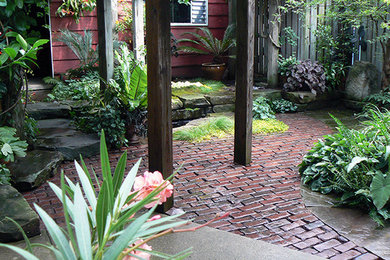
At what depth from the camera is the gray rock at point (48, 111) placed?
6379mm

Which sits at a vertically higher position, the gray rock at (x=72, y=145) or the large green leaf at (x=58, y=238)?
the large green leaf at (x=58, y=238)

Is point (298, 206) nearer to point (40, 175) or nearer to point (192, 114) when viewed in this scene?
point (40, 175)

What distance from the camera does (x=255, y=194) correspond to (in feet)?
12.9

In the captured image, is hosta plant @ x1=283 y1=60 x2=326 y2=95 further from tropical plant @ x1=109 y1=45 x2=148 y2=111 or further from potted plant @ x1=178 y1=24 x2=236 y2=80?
tropical plant @ x1=109 y1=45 x2=148 y2=111

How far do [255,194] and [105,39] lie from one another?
2972mm

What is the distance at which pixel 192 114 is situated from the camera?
7.11 m

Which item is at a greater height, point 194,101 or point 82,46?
point 82,46

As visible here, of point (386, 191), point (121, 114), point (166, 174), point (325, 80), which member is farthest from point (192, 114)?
point (386, 191)

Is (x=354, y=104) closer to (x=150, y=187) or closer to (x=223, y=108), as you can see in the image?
(x=223, y=108)

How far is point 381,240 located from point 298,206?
79 cm

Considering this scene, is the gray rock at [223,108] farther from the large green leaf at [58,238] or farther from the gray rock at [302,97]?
the large green leaf at [58,238]

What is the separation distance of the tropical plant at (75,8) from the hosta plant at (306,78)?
4.34 metres

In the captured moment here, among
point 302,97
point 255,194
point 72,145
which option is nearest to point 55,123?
point 72,145

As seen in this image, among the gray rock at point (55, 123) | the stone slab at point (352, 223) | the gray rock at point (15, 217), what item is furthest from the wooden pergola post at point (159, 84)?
the gray rock at point (55, 123)
